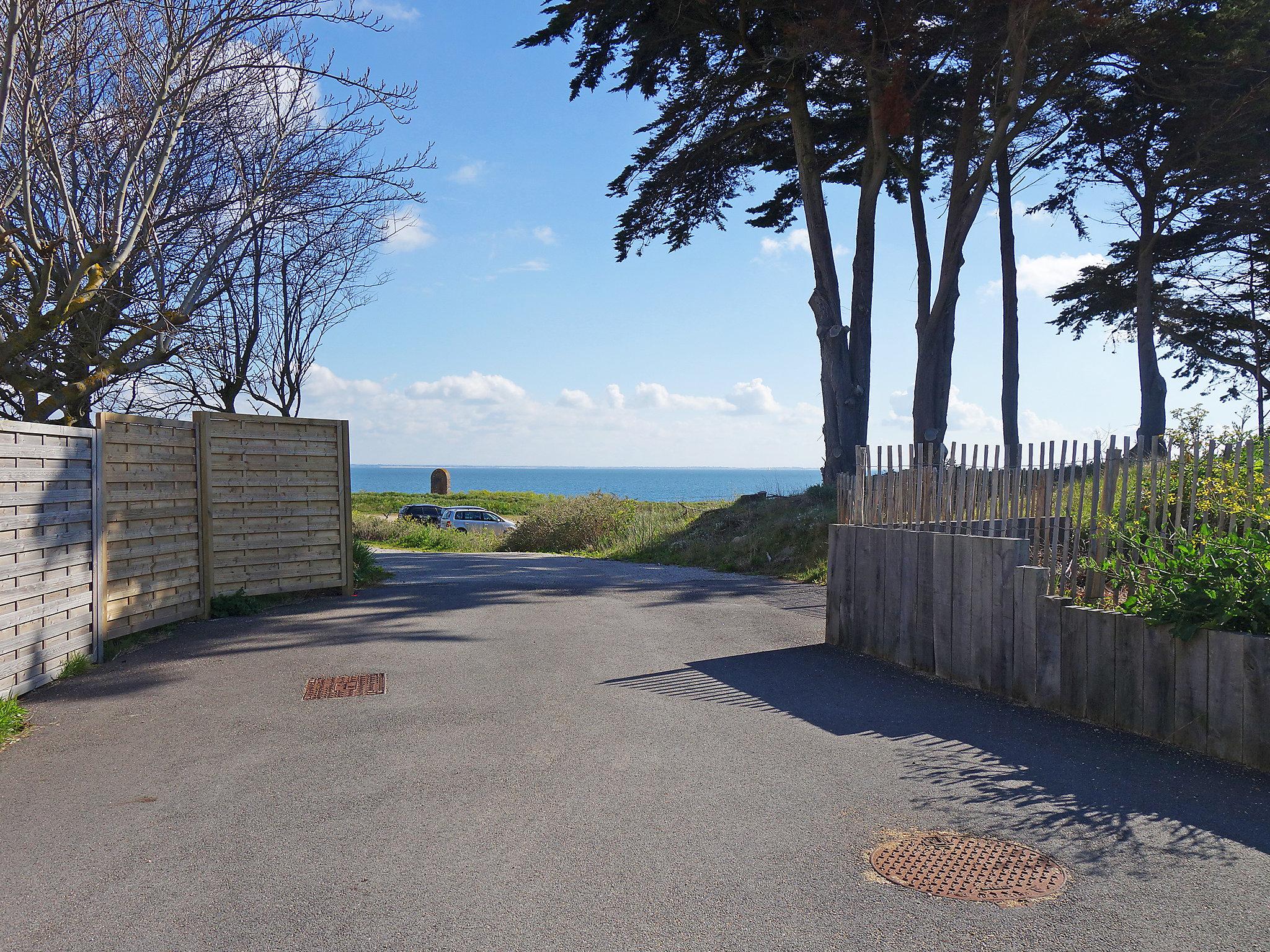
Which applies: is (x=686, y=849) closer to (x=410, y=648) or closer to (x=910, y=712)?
(x=910, y=712)

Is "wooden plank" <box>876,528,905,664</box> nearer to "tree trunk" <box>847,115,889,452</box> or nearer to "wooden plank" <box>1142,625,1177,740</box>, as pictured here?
"wooden plank" <box>1142,625,1177,740</box>

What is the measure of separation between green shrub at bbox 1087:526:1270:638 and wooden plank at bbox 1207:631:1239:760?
0.10m

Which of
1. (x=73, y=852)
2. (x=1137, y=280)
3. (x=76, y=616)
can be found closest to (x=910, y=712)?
(x=73, y=852)

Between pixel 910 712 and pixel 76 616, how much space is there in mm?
6653

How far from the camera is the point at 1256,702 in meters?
5.08

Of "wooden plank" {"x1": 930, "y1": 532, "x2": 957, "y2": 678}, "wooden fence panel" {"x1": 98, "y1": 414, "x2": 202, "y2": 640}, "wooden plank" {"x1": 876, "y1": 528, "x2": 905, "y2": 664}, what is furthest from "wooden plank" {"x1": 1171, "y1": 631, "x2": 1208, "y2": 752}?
"wooden fence panel" {"x1": 98, "y1": 414, "x2": 202, "y2": 640}

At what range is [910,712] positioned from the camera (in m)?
6.41

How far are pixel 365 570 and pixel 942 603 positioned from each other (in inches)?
360

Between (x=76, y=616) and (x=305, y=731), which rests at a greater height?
(x=76, y=616)

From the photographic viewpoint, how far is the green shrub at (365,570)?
13.3 m

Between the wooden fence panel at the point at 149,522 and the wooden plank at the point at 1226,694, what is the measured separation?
8.48 m

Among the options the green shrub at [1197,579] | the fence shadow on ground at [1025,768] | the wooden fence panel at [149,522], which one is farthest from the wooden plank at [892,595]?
the wooden fence panel at [149,522]

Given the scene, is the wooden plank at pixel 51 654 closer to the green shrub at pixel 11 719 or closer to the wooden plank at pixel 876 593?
the green shrub at pixel 11 719

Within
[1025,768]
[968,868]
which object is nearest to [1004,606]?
[1025,768]
